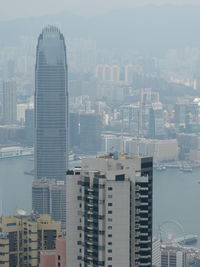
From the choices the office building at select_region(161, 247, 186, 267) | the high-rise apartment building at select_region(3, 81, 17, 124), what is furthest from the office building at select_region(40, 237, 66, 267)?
the high-rise apartment building at select_region(3, 81, 17, 124)

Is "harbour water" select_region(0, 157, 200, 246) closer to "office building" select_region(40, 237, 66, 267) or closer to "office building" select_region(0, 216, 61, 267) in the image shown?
"office building" select_region(0, 216, 61, 267)

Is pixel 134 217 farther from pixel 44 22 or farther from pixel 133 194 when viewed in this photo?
pixel 44 22

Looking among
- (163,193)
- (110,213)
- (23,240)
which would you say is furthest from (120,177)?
(163,193)

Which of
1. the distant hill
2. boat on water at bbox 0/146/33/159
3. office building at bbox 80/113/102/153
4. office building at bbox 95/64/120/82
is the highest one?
the distant hill

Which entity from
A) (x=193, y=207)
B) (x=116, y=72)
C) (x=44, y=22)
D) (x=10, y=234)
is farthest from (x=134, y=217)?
(x=116, y=72)

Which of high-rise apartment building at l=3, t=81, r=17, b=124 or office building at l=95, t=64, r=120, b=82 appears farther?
office building at l=95, t=64, r=120, b=82

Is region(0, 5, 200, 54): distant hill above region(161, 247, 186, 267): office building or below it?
above
